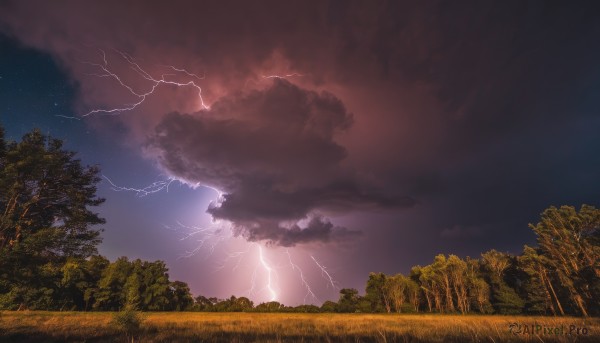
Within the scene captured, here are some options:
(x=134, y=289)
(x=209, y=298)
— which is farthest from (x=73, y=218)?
(x=209, y=298)

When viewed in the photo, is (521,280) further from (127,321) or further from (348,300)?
(127,321)

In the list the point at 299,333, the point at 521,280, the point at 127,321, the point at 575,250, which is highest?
the point at 575,250

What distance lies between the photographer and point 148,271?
2480 inches

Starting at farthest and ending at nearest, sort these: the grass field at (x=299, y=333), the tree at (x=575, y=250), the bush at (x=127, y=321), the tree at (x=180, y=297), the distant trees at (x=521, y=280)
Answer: the tree at (x=180, y=297) → the distant trees at (x=521, y=280) → the tree at (x=575, y=250) → the bush at (x=127, y=321) → the grass field at (x=299, y=333)

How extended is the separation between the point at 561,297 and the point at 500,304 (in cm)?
1010

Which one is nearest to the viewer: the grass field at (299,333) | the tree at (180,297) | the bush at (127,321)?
the grass field at (299,333)

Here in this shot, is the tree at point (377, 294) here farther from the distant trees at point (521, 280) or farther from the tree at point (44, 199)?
the tree at point (44, 199)

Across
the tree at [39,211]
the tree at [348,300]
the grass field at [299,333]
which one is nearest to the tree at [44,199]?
the tree at [39,211]

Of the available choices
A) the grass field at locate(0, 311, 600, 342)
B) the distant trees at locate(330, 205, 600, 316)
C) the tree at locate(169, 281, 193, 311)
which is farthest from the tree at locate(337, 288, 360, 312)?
the grass field at locate(0, 311, 600, 342)

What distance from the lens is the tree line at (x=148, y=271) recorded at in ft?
62.7

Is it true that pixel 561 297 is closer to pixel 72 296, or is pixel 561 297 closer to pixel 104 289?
pixel 104 289

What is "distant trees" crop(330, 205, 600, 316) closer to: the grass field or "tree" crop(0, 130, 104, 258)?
the grass field

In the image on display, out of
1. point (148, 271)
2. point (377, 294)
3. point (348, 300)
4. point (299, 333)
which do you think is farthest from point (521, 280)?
point (148, 271)

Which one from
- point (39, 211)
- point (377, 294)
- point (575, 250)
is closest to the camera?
point (39, 211)
